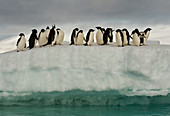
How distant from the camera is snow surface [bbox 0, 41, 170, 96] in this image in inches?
413

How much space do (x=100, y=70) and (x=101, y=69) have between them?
5cm

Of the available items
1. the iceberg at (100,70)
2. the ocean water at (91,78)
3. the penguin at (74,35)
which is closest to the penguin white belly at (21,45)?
the ocean water at (91,78)

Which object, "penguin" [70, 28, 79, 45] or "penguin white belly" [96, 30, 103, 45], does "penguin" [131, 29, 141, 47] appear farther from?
"penguin" [70, 28, 79, 45]

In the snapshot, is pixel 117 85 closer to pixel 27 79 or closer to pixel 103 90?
pixel 103 90

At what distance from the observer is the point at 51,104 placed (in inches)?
455

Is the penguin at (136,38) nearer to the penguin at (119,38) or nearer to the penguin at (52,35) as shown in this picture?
the penguin at (119,38)

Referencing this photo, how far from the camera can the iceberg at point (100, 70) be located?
10.5 m

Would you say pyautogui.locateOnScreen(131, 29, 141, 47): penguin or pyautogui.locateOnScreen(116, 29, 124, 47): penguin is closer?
pyautogui.locateOnScreen(116, 29, 124, 47): penguin

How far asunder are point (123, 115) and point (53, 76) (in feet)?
11.1

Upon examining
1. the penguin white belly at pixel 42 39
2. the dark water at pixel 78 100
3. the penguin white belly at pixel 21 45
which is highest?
the penguin white belly at pixel 42 39

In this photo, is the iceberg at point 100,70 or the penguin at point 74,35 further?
the penguin at point 74,35

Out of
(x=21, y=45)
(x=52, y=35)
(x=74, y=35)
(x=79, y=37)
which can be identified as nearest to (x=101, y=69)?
(x=79, y=37)

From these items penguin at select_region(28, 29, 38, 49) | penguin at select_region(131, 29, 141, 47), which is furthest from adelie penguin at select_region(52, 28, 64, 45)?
penguin at select_region(131, 29, 141, 47)

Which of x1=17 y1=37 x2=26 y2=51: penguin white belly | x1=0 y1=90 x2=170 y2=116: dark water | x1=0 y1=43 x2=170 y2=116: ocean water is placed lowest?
x1=0 y1=90 x2=170 y2=116: dark water
